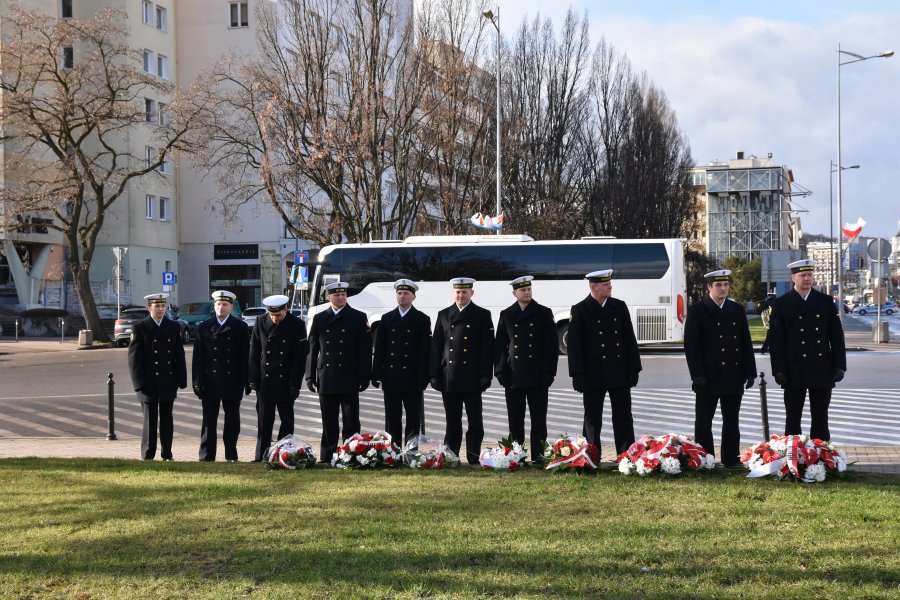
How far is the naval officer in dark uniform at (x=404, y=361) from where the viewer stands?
10836 millimetres

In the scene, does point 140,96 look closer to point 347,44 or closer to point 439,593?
point 347,44

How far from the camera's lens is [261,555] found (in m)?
6.27

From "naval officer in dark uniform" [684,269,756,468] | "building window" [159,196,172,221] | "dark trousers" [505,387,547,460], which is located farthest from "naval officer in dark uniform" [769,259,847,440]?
"building window" [159,196,172,221]

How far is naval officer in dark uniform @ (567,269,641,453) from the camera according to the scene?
1025 centimetres

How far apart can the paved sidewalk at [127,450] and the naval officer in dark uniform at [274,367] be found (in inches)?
33.9

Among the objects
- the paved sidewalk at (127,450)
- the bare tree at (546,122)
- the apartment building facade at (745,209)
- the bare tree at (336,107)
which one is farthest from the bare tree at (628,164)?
the apartment building facade at (745,209)

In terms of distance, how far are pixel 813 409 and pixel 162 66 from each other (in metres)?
56.5

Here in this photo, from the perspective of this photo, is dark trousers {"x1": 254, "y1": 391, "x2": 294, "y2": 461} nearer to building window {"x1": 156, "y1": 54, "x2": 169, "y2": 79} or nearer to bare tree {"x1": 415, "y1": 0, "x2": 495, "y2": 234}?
bare tree {"x1": 415, "y1": 0, "x2": 495, "y2": 234}

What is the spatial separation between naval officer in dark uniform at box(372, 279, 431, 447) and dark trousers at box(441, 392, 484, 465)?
360mm

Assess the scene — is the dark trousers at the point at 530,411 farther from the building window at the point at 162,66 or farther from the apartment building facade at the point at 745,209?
the apartment building facade at the point at 745,209

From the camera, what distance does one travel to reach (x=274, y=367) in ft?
36.7

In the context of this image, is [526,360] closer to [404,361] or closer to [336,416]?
[404,361]

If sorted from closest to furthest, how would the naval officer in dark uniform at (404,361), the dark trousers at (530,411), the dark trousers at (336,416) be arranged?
the dark trousers at (530,411)
the dark trousers at (336,416)
the naval officer in dark uniform at (404,361)

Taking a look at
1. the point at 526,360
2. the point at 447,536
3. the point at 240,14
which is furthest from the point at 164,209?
the point at 447,536
